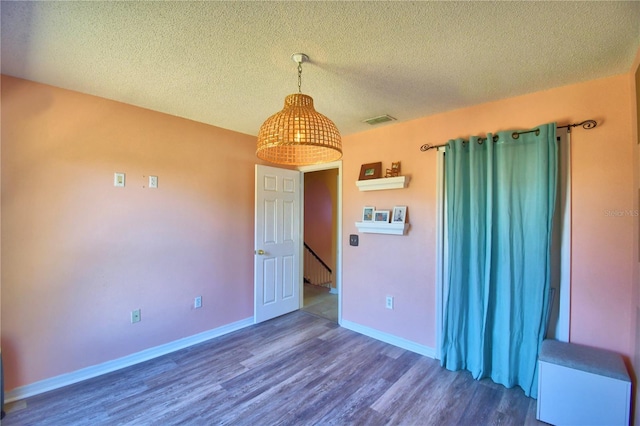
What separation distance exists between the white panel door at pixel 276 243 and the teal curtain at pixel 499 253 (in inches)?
79.1

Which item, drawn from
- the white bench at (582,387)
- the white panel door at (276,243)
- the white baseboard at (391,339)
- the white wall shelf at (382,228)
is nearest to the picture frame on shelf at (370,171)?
the white wall shelf at (382,228)

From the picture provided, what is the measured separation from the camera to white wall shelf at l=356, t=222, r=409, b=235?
111 inches

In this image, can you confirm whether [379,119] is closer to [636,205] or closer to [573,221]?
[573,221]

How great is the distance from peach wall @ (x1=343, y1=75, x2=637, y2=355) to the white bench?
0.24 meters

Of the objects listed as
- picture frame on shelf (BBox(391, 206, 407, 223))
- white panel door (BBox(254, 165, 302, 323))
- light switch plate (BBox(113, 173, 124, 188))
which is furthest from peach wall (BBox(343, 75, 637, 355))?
light switch plate (BBox(113, 173, 124, 188))

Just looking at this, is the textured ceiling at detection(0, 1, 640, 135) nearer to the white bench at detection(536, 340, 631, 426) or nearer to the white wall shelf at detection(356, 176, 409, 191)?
the white wall shelf at detection(356, 176, 409, 191)

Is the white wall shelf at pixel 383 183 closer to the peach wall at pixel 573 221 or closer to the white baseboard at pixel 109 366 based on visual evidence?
the peach wall at pixel 573 221

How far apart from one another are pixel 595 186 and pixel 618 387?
1.25 m

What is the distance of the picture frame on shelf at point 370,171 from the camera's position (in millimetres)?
3061

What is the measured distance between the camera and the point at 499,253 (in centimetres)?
222

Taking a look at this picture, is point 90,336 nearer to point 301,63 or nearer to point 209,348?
point 209,348

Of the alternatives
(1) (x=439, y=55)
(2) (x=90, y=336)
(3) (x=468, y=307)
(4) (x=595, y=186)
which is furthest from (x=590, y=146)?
(2) (x=90, y=336)

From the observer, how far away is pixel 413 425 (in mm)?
1825

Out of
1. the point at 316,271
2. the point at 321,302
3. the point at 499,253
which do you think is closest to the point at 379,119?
the point at 499,253
